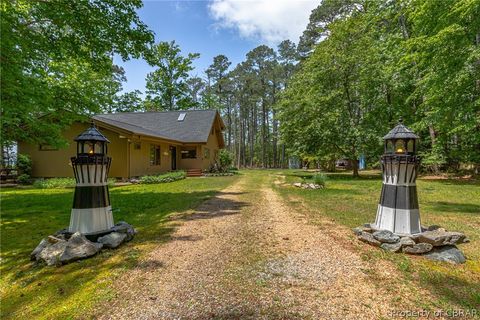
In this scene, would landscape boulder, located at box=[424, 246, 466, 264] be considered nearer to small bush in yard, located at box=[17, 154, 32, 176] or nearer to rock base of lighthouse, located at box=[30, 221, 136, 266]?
rock base of lighthouse, located at box=[30, 221, 136, 266]

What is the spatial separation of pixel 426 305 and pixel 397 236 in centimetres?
162

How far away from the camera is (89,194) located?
14.1ft

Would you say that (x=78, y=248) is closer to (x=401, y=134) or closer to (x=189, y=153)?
(x=401, y=134)

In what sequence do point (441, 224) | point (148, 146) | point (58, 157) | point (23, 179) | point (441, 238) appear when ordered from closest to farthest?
point (441, 238) → point (441, 224) → point (23, 179) → point (58, 157) → point (148, 146)

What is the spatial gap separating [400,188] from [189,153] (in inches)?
714

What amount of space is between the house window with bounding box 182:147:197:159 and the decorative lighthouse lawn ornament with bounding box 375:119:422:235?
17633 millimetres

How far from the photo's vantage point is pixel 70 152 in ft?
50.2

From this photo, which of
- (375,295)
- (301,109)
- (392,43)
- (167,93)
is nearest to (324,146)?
(301,109)

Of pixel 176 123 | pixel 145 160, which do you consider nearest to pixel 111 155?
pixel 145 160

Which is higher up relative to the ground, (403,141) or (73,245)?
(403,141)

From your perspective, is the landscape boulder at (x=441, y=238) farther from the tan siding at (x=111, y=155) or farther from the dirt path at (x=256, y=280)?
the tan siding at (x=111, y=155)

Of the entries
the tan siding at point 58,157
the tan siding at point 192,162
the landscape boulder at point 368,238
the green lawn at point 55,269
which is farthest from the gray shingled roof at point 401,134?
→ the tan siding at point 192,162

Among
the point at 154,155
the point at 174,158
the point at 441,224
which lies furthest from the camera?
the point at 174,158

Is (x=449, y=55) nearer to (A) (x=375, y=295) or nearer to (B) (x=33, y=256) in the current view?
(A) (x=375, y=295)
